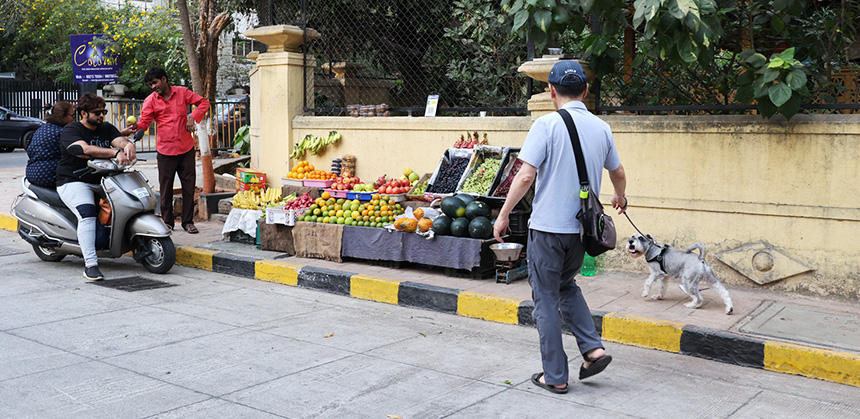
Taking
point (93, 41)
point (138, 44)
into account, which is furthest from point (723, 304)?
point (138, 44)

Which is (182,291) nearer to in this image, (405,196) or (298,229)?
(298,229)

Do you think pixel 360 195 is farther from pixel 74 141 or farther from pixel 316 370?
pixel 316 370

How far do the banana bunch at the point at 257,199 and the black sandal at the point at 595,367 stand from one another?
17.1ft

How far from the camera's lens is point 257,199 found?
9.45m

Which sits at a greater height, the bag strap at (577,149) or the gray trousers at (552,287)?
the bag strap at (577,149)

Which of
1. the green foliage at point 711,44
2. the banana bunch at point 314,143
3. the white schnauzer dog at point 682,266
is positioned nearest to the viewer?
the white schnauzer dog at point 682,266

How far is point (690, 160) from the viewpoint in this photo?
7.17 meters

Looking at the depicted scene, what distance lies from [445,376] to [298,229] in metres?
4.03

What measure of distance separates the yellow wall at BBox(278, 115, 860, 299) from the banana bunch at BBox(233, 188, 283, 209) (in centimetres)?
393

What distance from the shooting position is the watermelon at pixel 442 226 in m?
7.51

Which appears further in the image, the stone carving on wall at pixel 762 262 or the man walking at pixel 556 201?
the stone carving on wall at pixel 762 262

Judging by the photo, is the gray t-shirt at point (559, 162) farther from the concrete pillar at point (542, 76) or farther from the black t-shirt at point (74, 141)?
the black t-shirt at point (74, 141)

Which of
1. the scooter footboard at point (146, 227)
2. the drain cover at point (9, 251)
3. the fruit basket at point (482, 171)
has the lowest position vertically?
the drain cover at point (9, 251)

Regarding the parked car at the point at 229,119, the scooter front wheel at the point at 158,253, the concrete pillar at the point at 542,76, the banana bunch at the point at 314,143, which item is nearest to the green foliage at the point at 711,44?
the concrete pillar at the point at 542,76
